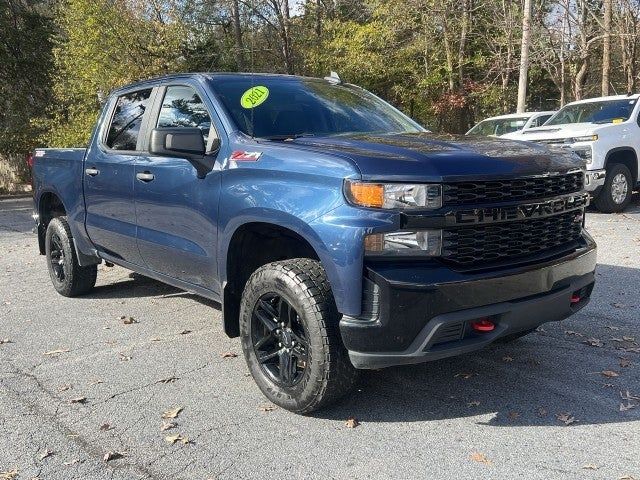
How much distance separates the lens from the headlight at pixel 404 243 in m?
3.10

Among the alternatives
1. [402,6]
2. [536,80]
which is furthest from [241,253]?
[536,80]

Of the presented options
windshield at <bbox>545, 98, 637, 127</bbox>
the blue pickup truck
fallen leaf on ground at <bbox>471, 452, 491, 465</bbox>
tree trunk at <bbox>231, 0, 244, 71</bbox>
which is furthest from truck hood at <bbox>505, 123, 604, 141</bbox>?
tree trunk at <bbox>231, 0, 244, 71</bbox>

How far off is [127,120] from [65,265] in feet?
5.94

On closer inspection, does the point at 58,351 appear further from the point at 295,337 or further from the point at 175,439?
the point at 295,337

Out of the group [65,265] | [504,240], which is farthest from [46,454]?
[65,265]

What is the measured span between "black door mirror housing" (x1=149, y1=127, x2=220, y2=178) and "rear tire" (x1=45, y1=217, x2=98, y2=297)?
258 cm

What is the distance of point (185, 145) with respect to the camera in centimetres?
394

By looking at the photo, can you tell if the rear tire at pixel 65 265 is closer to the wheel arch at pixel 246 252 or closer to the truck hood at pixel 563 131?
the wheel arch at pixel 246 252

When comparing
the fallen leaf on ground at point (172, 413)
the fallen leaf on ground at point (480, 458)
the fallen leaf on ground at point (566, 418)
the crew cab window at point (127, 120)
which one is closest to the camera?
the fallen leaf on ground at point (480, 458)

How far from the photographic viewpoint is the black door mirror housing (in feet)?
12.9

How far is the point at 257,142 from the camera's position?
3.86 metres

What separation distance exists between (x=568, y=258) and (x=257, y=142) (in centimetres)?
190

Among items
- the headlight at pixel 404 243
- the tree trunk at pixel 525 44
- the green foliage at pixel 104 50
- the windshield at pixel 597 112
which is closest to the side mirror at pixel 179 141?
the headlight at pixel 404 243

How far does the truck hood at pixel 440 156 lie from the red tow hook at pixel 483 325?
28.4 inches
